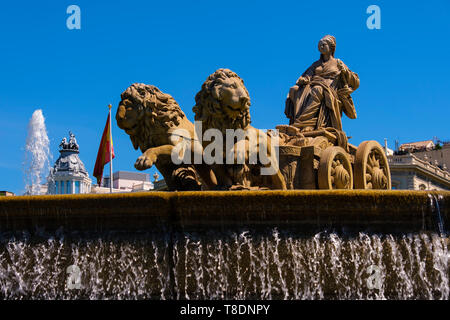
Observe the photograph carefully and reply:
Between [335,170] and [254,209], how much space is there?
142 inches

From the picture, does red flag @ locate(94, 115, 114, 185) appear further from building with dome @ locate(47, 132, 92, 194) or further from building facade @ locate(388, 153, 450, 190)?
building facade @ locate(388, 153, 450, 190)

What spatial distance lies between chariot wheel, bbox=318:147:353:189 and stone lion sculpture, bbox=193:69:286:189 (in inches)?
53.5

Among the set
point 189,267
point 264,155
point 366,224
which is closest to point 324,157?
point 264,155

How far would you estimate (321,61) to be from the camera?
1236 centimetres

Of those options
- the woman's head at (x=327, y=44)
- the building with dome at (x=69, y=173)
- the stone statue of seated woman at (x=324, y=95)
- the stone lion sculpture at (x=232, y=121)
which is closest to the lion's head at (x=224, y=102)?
the stone lion sculpture at (x=232, y=121)

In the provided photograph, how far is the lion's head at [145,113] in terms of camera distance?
880 centimetres

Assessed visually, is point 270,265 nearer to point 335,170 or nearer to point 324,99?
point 335,170

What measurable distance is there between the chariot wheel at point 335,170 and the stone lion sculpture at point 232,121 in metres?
1.36

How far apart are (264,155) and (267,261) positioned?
6.76 ft

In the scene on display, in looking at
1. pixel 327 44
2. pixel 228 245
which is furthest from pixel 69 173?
pixel 228 245

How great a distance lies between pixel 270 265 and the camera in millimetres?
6758

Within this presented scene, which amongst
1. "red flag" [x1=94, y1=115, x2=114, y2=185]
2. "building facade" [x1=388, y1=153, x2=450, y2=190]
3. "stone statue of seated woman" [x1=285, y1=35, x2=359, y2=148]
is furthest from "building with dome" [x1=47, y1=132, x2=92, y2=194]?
"stone statue of seated woman" [x1=285, y1=35, x2=359, y2=148]

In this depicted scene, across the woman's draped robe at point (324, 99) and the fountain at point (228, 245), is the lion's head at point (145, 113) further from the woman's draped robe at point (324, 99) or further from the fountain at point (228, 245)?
the woman's draped robe at point (324, 99)

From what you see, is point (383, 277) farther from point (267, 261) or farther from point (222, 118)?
point (222, 118)
